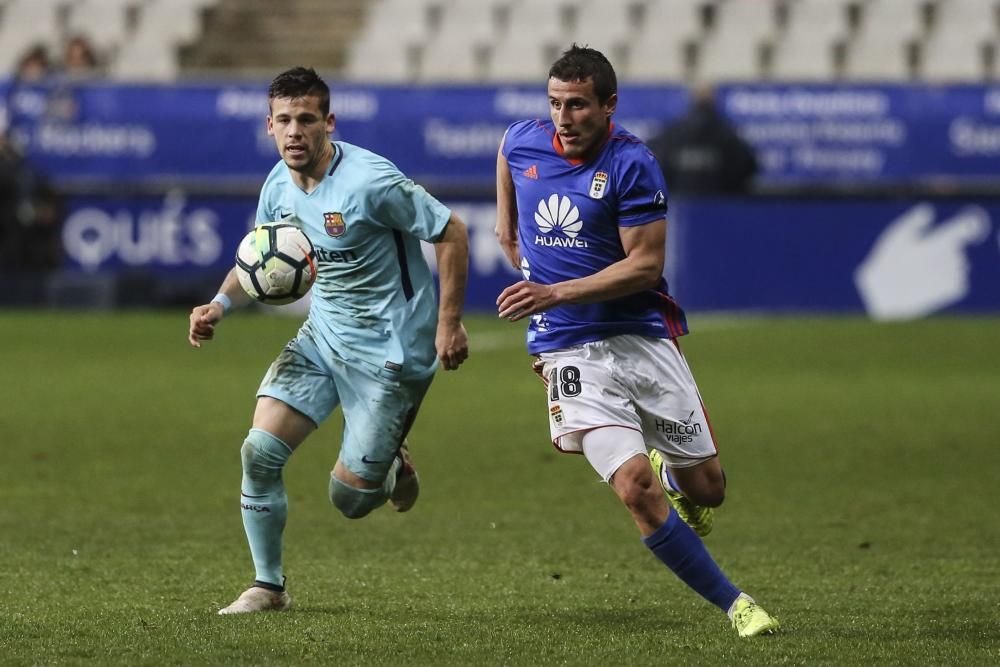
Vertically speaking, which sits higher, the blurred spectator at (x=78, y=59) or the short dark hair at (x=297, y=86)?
the short dark hair at (x=297, y=86)

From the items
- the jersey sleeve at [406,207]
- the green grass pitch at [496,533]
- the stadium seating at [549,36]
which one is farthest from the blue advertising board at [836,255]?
the jersey sleeve at [406,207]

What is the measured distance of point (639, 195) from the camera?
6.02 m

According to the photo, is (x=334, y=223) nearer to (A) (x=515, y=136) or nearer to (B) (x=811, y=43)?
(A) (x=515, y=136)

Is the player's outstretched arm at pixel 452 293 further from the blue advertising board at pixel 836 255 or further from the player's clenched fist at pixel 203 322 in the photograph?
the blue advertising board at pixel 836 255

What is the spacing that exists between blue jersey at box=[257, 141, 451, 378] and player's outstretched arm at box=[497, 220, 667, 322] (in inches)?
32.1

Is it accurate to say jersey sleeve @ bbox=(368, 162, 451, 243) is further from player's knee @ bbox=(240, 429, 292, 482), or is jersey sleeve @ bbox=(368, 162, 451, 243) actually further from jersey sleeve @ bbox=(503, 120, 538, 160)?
player's knee @ bbox=(240, 429, 292, 482)

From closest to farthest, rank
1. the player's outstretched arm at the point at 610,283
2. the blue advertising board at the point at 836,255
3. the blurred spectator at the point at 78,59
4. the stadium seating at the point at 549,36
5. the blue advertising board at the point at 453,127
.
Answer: the player's outstretched arm at the point at 610,283 < the blue advertising board at the point at 836,255 < the blue advertising board at the point at 453,127 < the blurred spectator at the point at 78,59 < the stadium seating at the point at 549,36

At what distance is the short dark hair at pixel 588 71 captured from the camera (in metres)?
6.01

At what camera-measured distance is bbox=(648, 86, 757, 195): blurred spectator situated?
1994cm

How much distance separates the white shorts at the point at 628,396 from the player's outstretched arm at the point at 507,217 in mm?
549

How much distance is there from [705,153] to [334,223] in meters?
13.7

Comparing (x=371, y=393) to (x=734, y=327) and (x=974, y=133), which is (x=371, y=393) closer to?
(x=734, y=327)

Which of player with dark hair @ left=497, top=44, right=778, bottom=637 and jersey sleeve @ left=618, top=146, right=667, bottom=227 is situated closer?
player with dark hair @ left=497, top=44, right=778, bottom=637

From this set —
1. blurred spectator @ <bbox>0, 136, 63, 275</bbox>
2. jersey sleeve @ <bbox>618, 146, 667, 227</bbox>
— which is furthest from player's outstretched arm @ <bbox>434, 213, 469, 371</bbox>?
blurred spectator @ <bbox>0, 136, 63, 275</bbox>
